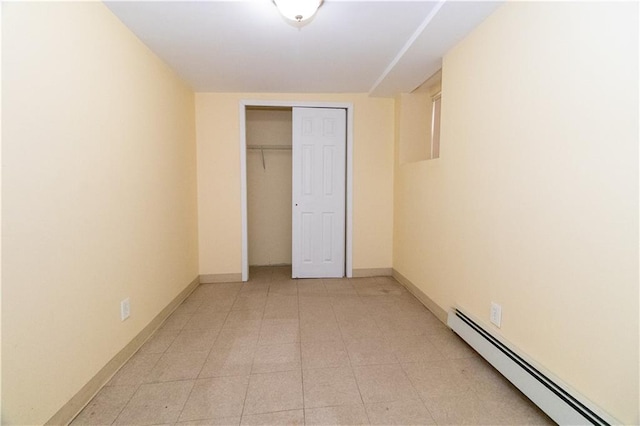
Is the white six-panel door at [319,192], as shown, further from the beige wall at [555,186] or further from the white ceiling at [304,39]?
the beige wall at [555,186]

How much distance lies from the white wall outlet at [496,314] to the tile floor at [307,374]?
10.9 inches

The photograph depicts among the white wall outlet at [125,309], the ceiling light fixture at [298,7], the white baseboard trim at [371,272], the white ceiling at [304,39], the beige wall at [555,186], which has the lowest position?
the white baseboard trim at [371,272]

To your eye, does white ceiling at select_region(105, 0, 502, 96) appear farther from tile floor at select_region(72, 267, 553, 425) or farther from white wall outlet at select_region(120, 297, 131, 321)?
tile floor at select_region(72, 267, 553, 425)

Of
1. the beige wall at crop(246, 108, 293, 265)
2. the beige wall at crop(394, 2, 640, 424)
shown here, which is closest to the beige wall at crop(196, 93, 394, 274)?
Result: the beige wall at crop(246, 108, 293, 265)

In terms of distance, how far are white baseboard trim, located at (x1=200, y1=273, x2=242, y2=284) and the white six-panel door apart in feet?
2.29

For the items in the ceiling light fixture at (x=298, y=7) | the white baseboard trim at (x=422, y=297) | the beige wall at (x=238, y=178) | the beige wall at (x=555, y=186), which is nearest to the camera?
the beige wall at (x=555, y=186)

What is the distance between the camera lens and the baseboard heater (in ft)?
3.63

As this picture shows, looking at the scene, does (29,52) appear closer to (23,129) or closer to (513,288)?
(23,129)

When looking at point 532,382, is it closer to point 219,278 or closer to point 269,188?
point 219,278

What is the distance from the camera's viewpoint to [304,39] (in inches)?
80.2

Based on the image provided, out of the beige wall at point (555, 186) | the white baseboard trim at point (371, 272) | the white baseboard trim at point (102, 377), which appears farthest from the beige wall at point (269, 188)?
the beige wall at point (555, 186)

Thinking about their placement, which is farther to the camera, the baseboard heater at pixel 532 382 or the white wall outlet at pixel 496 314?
the white wall outlet at pixel 496 314

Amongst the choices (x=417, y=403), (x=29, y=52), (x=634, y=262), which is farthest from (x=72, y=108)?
(x=634, y=262)

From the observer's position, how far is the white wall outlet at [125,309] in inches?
68.3
